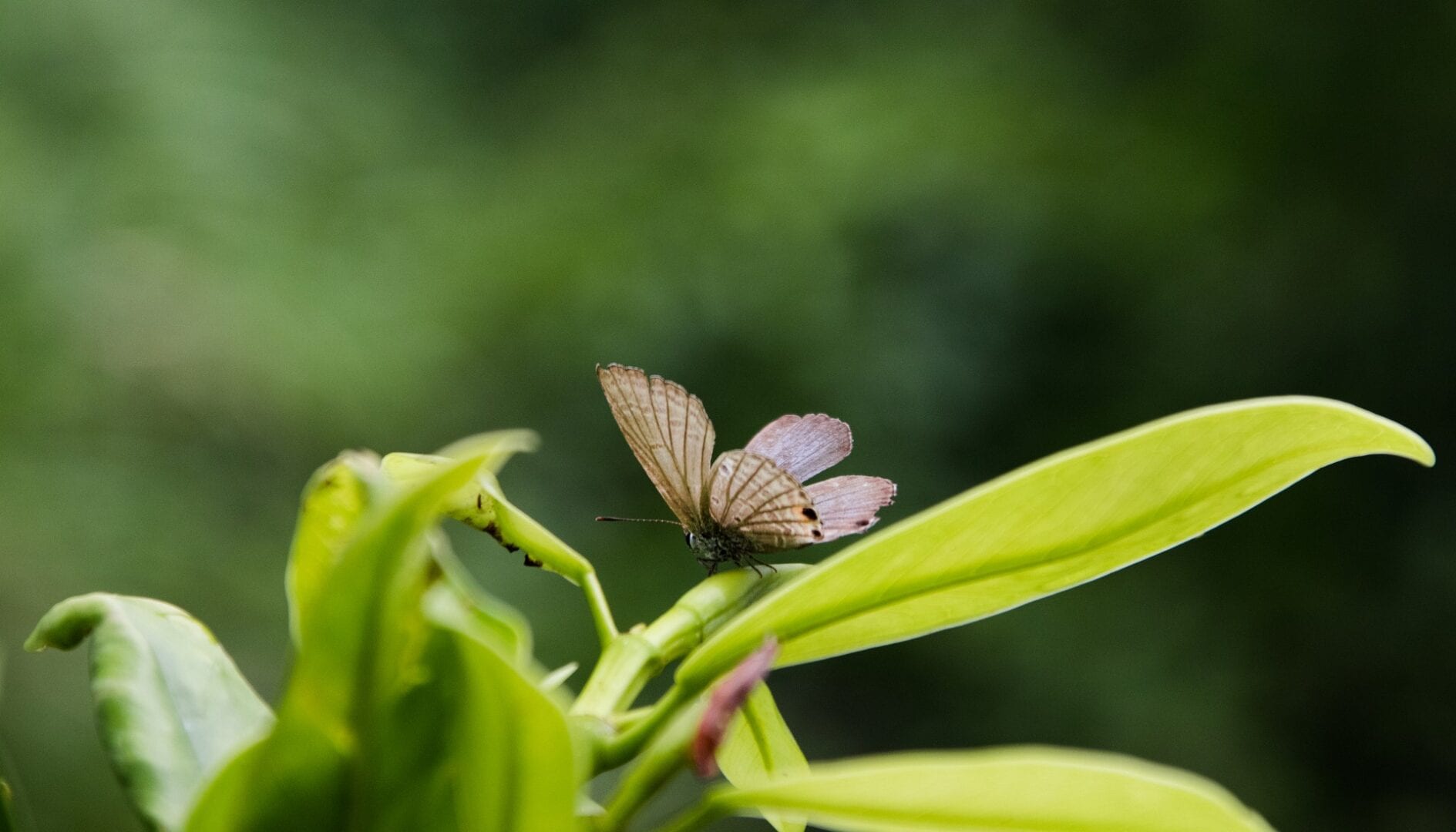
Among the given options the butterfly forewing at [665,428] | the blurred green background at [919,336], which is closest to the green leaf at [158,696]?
the butterfly forewing at [665,428]

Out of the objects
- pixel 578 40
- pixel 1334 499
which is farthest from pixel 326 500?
pixel 578 40

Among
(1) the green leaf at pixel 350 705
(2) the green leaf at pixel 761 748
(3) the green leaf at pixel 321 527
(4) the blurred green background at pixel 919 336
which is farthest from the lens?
(4) the blurred green background at pixel 919 336

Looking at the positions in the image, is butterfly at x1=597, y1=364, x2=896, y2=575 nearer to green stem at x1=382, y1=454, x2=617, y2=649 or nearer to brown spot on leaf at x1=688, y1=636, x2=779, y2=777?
green stem at x1=382, y1=454, x2=617, y2=649

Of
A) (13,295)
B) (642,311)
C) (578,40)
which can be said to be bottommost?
(642,311)

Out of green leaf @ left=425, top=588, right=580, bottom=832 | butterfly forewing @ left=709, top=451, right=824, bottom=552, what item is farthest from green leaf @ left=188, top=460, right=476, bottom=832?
butterfly forewing @ left=709, top=451, right=824, bottom=552

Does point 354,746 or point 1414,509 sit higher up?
point 354,746

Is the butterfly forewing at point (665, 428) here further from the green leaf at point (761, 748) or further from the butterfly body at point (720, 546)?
the green leaf at point (761, 748)

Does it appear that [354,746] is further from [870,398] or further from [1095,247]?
[1095,247]
